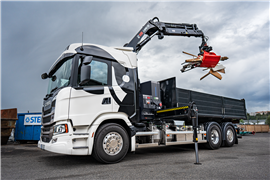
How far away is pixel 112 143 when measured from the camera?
5090 mm

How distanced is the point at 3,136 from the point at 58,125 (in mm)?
8006

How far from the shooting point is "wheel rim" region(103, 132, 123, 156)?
16.4ft

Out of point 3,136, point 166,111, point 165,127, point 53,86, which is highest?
point 53,86

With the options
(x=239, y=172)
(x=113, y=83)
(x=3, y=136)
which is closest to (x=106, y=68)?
(x=113, y=83)

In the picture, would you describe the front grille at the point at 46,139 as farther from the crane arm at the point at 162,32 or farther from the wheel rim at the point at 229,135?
the wheel rim at the point at 229,135

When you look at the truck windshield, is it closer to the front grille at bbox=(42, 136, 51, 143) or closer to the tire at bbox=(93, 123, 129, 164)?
the front grille at bbox=(42, 136, 51, 143)

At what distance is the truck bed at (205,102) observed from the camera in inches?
290

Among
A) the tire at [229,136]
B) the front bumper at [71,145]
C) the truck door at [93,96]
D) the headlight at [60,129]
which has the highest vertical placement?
the truck door at [93,96]

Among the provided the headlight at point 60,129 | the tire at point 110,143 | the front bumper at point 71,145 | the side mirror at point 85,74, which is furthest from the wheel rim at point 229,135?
the headlight at point 60,129

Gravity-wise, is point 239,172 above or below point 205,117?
below

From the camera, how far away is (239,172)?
4266 mm

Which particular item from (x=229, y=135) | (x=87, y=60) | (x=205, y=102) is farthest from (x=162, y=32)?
(x=229, y=135)

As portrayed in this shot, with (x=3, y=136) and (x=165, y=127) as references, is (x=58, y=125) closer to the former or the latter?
(x=165, y=127)

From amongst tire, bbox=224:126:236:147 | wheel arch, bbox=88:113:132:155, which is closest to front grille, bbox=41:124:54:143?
wheel arch, bbox=88:113:132:155
